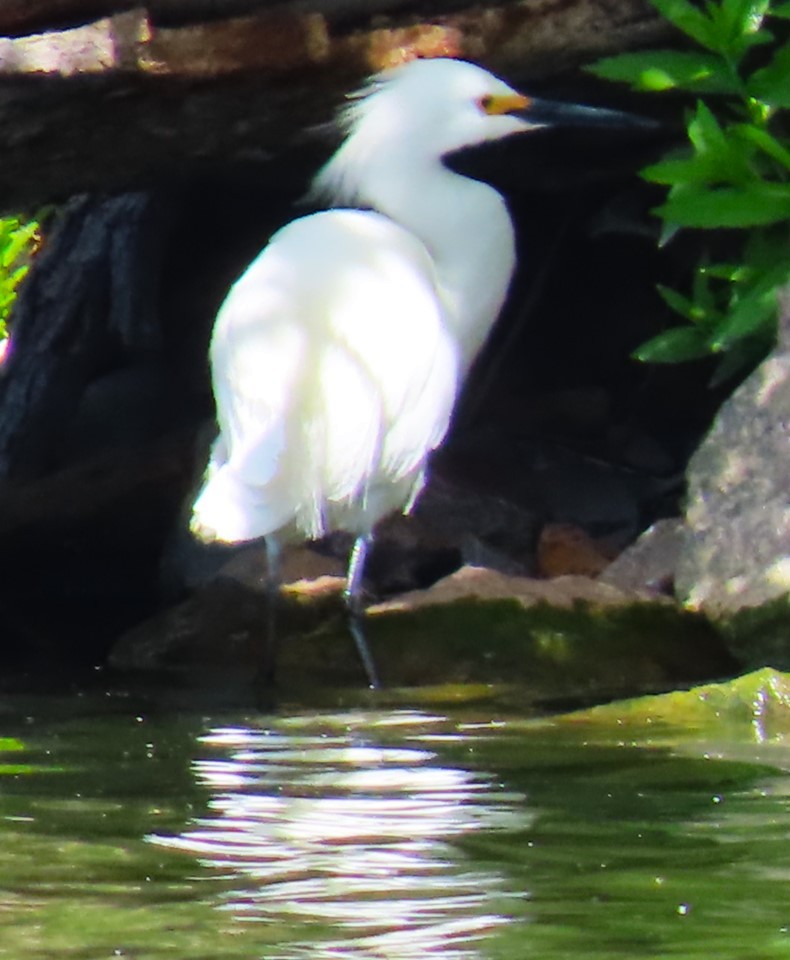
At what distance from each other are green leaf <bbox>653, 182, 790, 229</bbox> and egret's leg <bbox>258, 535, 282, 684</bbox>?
1.43m

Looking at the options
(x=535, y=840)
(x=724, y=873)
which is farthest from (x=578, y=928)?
(x=535, y=840)

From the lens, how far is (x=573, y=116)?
5598 mm

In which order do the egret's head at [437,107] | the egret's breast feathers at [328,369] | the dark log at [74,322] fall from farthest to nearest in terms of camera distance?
the dark log at [74,322], the egret's head at [437,107], the egret's breast feathers at [328,369]

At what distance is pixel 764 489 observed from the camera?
464cm

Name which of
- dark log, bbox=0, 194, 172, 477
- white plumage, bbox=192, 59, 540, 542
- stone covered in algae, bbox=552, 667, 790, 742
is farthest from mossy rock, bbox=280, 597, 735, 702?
dark log, bbox=0, 194, 172, 477

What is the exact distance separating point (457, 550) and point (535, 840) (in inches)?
137

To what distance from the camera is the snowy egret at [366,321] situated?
477 centimetres

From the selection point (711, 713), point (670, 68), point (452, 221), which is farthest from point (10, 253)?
point (711, 713)

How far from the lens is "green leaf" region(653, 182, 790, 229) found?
4.89 meters

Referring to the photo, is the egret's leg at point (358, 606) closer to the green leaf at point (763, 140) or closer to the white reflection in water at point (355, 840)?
the white reflection in water at point (355, 840)

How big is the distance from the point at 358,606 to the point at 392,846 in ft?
9.14

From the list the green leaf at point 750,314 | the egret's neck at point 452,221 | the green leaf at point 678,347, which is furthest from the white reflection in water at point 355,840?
the egret's neck at point 452,221

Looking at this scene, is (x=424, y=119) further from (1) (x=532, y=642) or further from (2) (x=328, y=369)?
(1) (x=532, y=642)

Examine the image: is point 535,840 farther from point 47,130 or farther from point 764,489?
point 47,130
